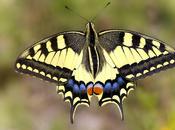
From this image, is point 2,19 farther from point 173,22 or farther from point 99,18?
point 173,22

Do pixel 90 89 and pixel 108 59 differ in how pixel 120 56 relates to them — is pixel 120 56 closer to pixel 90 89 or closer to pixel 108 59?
pixel 108 59

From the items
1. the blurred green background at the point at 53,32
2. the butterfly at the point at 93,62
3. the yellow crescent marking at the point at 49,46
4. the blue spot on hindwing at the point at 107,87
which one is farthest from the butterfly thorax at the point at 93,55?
the blurred green background at the point at 53,32

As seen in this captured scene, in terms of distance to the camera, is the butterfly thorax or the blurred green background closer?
the butterfly thorax

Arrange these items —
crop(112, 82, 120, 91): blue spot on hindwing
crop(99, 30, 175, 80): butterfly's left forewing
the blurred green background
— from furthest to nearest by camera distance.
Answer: the blurred green background → crop(112, 82, 120, 91): blue spot on hindwing → crop(99, 30, 175, 80): butterfly's left forewing

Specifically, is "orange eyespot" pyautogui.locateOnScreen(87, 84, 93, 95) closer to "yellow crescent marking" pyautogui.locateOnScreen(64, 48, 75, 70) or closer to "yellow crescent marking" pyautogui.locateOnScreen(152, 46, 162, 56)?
"yellow crescent marking" pyautogui.locateOnScreen(64, 48, 75, 70)

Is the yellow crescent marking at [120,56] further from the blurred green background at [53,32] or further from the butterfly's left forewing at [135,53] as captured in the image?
the blurred green background at [53,32]

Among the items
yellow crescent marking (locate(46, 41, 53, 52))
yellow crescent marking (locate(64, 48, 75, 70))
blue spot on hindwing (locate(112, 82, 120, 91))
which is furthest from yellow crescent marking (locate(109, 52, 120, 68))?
yellow crescent marking (locate(46, 41, 53, 52))

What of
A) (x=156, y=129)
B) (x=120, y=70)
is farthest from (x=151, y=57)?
(x=156, y=129)
